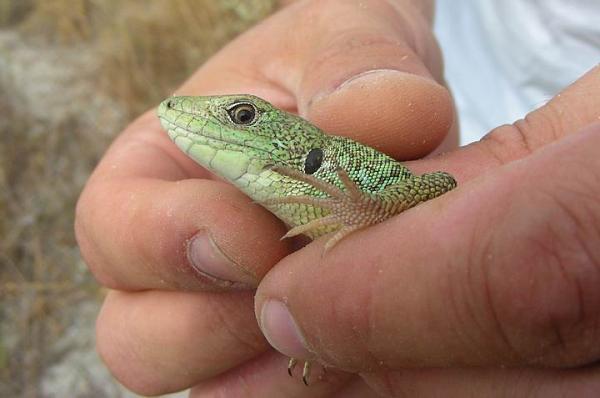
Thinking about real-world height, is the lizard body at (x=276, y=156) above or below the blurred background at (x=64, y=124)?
above

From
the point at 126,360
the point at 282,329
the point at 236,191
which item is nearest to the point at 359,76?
the point at 236,191

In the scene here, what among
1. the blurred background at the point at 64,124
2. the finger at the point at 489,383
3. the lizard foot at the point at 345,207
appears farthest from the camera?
the blurred background at the point at 64,124

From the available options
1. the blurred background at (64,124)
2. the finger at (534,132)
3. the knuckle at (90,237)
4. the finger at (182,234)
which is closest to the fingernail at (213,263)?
the finger at (182,234)

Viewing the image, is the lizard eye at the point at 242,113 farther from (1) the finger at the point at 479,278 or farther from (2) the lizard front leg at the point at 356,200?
(1) the finger at the point at 479,278

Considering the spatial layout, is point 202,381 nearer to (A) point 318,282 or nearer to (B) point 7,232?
(A) point 318,282

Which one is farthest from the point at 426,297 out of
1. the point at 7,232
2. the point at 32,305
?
the point at 7,232

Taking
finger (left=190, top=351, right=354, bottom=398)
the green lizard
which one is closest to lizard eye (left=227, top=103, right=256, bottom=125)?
the green lizard

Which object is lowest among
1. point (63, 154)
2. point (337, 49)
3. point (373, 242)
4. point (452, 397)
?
point (63, 154)

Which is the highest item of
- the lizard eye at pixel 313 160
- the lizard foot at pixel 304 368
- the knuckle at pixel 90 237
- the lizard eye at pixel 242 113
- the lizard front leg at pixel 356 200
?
the lizard eye at pixel 242 113
